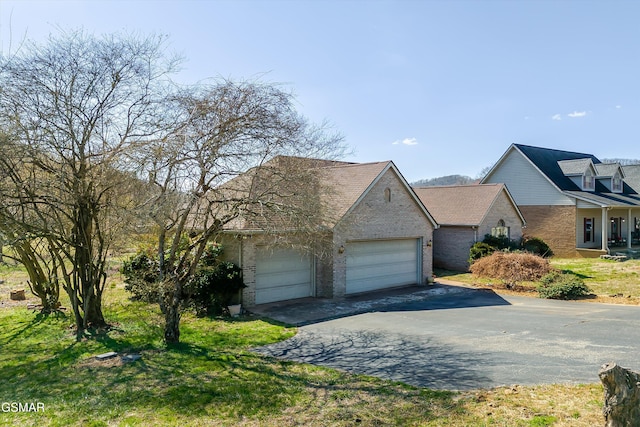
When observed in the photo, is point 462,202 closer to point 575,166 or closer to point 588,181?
point 575,166

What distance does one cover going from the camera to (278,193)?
10.7 metres

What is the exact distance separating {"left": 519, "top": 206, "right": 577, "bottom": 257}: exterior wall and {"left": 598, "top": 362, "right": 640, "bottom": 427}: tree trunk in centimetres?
2805

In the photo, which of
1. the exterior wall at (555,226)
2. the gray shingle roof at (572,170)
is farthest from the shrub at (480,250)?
the gray shingle roof at (572,170)

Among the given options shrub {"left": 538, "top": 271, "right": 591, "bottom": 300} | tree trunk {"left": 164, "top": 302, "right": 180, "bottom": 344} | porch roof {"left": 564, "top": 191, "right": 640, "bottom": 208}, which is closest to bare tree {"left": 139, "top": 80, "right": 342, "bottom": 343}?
tree trunk {"left": 164, "top": 302, "right": 180, "bottom": 344}

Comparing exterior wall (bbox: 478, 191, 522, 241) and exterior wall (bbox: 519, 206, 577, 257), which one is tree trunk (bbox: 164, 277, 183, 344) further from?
exterior wall (bbox: 519, 206, 577, 257)

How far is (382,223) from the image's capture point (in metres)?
19.8

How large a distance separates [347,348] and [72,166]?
312 inches

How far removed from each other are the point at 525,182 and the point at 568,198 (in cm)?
334

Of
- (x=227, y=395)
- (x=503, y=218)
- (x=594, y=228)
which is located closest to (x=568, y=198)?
(x=594, y=228)

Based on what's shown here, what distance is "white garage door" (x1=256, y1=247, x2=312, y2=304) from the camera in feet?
54.1

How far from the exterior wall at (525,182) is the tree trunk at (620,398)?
28286 millimetres

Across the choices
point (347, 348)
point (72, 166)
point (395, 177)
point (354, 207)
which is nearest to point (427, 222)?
point (395, 177)

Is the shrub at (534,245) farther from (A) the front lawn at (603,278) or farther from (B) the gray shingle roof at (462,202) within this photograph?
(B) the gray shingle roof at (462,202)

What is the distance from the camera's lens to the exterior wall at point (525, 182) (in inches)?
1260
